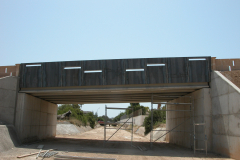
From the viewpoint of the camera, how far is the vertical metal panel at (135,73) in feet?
48.6

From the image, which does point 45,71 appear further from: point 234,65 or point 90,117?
point 90,117

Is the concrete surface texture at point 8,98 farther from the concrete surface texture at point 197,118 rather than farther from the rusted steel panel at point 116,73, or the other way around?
the concrete surface texture at point 197,118

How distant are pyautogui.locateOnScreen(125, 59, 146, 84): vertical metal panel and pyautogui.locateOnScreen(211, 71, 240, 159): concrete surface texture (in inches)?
181

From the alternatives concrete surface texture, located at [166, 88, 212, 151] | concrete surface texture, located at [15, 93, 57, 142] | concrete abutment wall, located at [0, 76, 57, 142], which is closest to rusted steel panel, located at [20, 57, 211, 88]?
concrete abutment wall, located at [0, 76, 57, 142]

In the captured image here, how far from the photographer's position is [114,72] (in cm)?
1512

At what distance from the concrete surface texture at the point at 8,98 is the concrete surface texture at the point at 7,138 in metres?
0.82

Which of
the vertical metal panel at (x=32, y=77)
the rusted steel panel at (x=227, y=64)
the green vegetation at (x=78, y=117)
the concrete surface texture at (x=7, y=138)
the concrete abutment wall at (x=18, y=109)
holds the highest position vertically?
the rusted steel panel at (x=227, y=64)

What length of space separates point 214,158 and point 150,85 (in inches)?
231

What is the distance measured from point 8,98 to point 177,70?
1216 cm

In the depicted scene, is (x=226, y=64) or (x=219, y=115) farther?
(x=226, y=64)

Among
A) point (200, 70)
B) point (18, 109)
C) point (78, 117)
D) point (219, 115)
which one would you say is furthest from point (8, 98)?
point (78, 117)

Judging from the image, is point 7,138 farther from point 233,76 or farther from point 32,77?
point 233,76

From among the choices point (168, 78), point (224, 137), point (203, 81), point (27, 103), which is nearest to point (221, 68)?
point (203, 81)

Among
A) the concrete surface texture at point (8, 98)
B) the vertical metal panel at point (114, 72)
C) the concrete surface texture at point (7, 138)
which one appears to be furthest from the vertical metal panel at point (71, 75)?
the concrete surface texture at point (7, 138)
